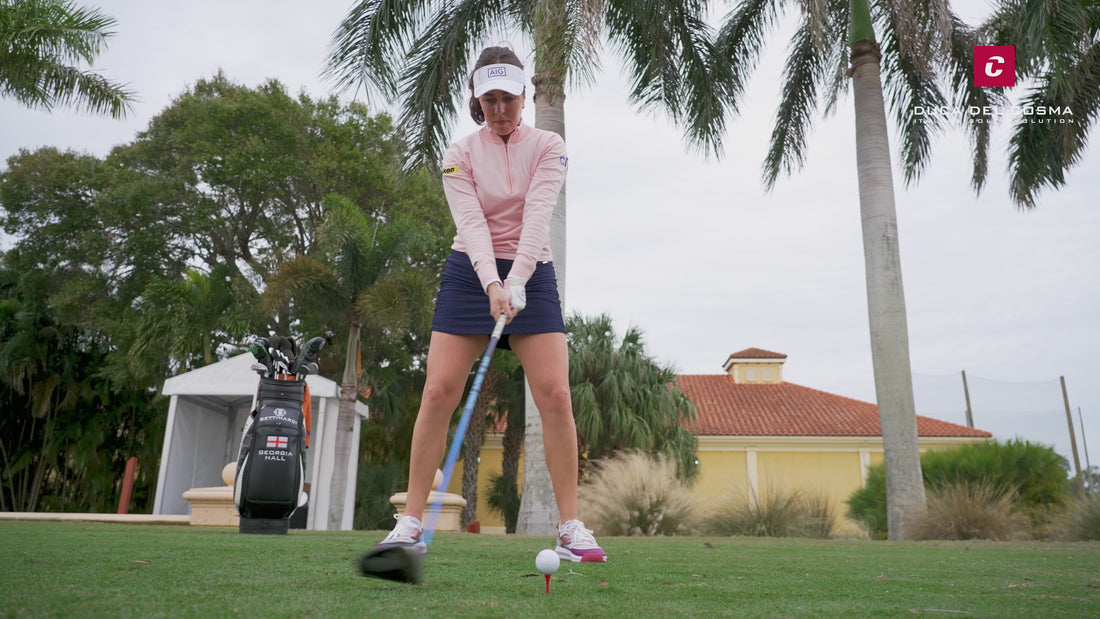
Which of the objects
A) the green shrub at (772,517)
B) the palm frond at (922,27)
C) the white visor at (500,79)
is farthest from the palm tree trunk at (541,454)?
the white visor at (500,79)

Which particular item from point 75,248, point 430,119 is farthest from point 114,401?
point 430,119

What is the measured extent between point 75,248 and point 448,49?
15.0 meters

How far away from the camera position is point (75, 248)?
2095cm

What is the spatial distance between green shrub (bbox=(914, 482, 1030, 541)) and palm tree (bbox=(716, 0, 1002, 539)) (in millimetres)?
478

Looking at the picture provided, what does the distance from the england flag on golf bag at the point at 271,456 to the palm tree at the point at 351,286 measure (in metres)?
8.17

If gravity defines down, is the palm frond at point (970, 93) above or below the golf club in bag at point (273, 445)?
above

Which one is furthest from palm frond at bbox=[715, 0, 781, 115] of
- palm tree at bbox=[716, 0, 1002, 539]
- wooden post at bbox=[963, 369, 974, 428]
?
wooden post at bbox=[963, 369, 974, 428]

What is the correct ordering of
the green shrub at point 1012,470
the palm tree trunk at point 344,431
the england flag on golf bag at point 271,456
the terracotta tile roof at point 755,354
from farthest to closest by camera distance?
the terracotta tile roof at point 755,354
the palm tree trunk at point 344,431
the green shrub at point 1012,470
the england flag on golf bag at point 271,456

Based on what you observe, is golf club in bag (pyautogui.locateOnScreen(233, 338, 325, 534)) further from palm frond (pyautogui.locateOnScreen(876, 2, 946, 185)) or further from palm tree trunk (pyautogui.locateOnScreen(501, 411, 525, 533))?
palm tree trunk (pyautogui.locateOnScreen(501, 411, 525, 533))

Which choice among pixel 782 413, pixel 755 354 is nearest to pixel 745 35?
pixel 782 413

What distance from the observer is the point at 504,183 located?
3.29m

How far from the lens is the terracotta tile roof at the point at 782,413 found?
91.0 ft

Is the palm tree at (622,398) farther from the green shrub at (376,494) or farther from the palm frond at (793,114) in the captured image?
the palm frond at (793,114)

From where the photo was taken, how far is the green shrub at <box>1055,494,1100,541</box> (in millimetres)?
8562
